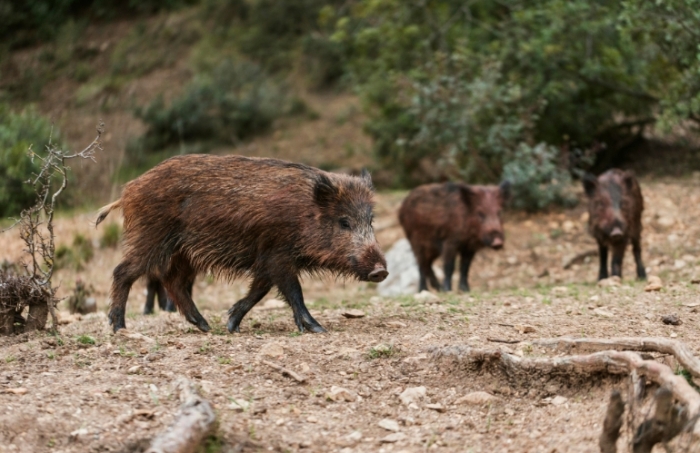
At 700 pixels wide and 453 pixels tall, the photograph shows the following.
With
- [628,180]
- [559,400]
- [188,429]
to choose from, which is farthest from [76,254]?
[559,400]

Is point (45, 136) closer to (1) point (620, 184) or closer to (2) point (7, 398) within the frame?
(1) point (620, 184)

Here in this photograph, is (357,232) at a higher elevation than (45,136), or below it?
below

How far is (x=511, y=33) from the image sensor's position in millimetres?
15844

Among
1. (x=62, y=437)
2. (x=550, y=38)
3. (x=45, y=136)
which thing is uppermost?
(x=550, y=38)

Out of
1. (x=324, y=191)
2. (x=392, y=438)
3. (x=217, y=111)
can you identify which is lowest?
(x=392, y=438)

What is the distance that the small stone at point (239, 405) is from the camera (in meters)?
4.93

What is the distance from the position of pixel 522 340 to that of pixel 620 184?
5.59 m

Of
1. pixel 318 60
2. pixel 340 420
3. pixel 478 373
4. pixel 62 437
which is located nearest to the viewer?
pixel 62 437

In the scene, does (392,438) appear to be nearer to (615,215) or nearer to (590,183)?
(615,215)

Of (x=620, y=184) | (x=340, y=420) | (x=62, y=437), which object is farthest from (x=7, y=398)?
(x=620, y=184)

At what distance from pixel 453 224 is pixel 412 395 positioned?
22.2 ft

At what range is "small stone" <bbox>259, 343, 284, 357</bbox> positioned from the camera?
19.2 feet

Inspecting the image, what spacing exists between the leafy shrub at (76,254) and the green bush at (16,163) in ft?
5.29

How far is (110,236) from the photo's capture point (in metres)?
13.7
